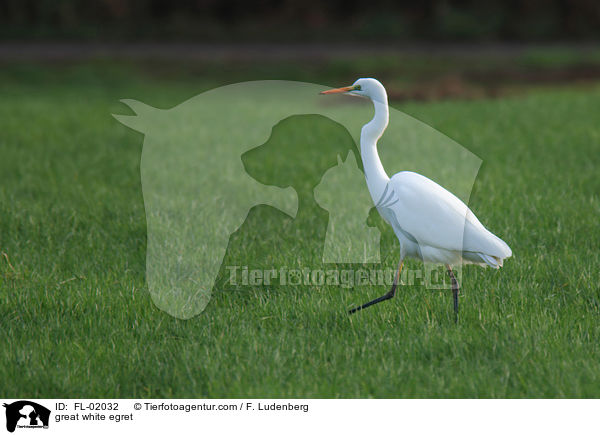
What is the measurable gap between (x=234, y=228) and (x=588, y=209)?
328 centimetres

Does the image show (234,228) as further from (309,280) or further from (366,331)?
(366,331)

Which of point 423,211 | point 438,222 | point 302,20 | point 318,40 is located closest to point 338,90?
point 423,211

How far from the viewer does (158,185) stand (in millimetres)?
7562

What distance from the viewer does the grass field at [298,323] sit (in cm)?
354

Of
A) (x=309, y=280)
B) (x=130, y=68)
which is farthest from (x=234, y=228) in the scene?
(x=130, y=68)

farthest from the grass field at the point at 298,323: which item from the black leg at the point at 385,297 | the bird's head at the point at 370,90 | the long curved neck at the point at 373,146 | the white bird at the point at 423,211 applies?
the bird's head at the point at 370,90

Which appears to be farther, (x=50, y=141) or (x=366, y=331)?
(x=50, y=141)

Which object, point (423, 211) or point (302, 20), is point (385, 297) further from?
point (302, 20)

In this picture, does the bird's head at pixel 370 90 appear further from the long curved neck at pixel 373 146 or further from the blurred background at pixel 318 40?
the blurred background at pixel 318 40

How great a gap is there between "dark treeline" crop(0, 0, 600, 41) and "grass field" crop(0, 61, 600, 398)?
18.3 metres
